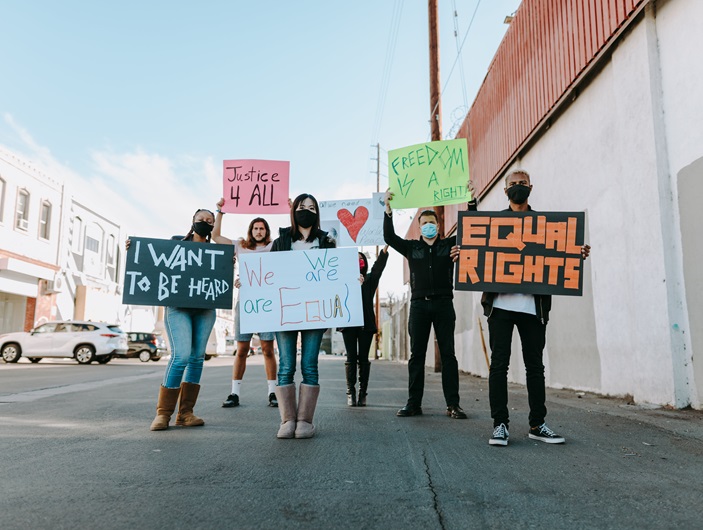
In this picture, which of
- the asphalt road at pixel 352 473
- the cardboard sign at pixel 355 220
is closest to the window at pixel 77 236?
the cardboard sign at pixel 355 220

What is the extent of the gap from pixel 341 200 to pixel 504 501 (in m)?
7.48

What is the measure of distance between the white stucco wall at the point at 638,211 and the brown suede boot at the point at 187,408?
15.4 feet

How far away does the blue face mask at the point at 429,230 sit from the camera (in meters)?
5.76

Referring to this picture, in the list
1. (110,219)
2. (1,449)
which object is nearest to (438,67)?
(1,449)

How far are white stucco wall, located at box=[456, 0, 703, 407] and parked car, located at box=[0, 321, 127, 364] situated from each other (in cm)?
1823

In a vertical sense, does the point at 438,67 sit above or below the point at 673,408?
above

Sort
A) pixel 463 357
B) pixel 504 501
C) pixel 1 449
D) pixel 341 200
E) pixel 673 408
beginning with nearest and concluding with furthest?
pixel 504 501 < pixel 1 449 < pixel 673 408 < pixel 341 200 < pixel 463 357

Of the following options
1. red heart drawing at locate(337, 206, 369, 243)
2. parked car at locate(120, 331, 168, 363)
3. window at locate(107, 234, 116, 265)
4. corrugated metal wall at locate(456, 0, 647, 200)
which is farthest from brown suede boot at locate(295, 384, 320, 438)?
window at locate(107, 234, 116, 265)

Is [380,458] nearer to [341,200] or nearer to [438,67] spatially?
[341,200]

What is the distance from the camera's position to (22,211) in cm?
2698

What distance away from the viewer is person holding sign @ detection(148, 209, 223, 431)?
4965mm

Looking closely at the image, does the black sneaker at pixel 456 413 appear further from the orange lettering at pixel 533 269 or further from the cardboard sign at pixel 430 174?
the cardboard sign at pixel 430 174

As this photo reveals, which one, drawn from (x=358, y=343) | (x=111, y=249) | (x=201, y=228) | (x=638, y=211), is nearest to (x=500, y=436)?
(x=358, y=343)

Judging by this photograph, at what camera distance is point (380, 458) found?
3684mm
